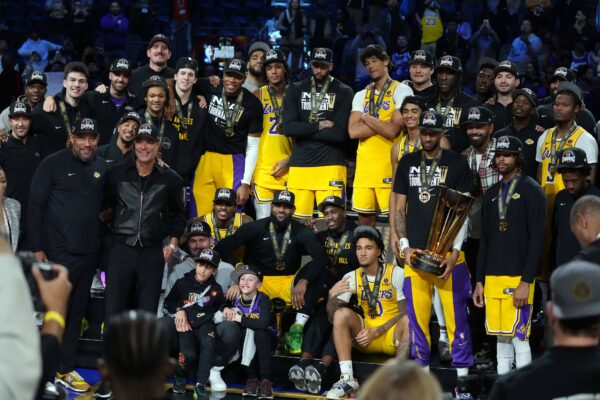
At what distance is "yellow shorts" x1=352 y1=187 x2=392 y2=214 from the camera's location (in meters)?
9.27

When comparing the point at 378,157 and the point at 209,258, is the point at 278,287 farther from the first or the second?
the point at 378,157

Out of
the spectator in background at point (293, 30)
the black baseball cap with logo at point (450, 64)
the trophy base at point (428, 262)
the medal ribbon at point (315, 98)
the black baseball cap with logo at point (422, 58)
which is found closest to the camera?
the trophy base at point (428, 262)

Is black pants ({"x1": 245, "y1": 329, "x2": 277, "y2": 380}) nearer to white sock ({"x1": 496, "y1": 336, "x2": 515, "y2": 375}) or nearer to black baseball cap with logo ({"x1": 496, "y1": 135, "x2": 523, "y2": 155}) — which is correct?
white sock ({"x1": 496, "y1": 336, "x2": 515, "y2": 375})

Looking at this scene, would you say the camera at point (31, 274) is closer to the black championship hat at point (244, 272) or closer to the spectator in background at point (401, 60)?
the black championship hat at point (244, 272)

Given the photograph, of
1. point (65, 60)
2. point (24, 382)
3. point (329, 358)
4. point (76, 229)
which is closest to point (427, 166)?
point (329, 358)

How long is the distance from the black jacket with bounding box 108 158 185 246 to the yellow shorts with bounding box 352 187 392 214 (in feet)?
5.38

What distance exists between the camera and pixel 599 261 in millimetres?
5098

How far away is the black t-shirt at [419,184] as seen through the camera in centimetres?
827

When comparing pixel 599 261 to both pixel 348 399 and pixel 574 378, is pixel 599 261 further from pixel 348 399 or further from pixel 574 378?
pixel 348 399

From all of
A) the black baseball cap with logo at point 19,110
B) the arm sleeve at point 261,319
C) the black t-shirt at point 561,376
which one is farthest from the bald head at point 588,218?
the black baseball cap with logo at point 19,110

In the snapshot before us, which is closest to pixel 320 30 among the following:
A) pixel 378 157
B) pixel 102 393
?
pixel 378 157

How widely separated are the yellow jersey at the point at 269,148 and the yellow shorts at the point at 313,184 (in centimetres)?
38

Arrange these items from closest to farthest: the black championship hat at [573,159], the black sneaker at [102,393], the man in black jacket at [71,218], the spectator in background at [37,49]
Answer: the black championship hat at [573,159] < the man in black jacket at [71,218] < the black sneaker at [102,393] < the spectator in background at [37,49]

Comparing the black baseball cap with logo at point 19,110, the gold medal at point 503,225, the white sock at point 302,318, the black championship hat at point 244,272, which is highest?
the black baseball cap with logo at point 19,110
